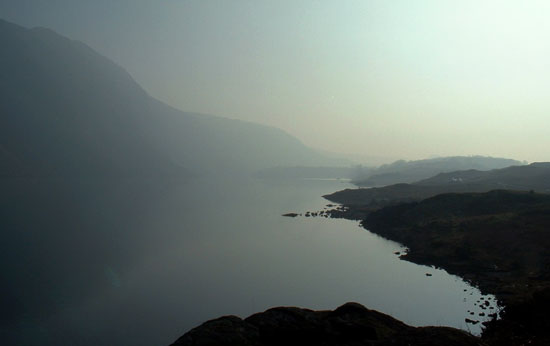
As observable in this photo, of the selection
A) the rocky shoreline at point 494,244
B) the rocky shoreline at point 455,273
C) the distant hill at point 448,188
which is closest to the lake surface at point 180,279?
the rocky shoreline at point 494,244

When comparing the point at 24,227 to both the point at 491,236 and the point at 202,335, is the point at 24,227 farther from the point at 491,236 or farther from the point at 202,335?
the point at 491,236

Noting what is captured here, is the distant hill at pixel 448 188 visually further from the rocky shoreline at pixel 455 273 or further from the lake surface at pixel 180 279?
the lake surface at pixel 180 279

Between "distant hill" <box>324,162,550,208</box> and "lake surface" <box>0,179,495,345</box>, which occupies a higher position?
"distant hill" <box>324,162,550,208</box>

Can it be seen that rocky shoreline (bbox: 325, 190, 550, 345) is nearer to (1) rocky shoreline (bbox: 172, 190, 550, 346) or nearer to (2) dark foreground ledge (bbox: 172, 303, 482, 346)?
(1) rocky shoreline (bbox: 172, 190, 550, 346)

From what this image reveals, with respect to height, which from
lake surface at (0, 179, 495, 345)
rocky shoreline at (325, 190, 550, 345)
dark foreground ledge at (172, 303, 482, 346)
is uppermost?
dark foreground ledge at (172, 303, 482, 346)

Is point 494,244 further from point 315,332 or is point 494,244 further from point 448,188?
point 448,188

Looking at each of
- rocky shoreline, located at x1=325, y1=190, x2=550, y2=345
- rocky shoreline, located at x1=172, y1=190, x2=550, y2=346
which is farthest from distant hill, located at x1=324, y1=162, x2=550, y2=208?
rocky shoreline, located at x1=325, y1=190, x2=550, y2=345
